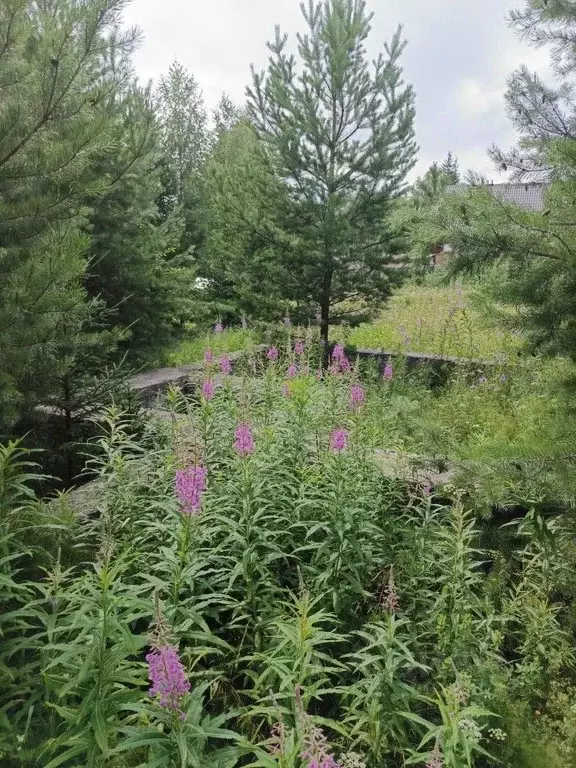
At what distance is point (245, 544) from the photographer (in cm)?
251

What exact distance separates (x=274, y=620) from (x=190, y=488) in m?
0.65

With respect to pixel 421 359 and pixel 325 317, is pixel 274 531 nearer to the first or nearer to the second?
pixel 421 359

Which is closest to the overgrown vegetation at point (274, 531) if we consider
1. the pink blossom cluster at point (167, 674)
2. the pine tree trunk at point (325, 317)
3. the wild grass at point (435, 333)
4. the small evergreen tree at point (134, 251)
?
the pink blossom cluster at point (167, 674)

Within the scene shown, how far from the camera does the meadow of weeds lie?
1.81 metres

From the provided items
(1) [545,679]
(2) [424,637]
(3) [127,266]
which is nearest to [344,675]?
(2) [424,637]

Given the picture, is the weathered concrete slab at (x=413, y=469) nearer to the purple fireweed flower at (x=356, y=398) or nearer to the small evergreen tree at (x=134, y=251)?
the purple fireweed flower at (x=356, y=398)

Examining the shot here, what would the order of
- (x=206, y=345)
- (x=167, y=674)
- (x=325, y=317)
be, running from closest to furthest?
(x=167, y=674)
(x=206, y=345)
(x=325, y=317)

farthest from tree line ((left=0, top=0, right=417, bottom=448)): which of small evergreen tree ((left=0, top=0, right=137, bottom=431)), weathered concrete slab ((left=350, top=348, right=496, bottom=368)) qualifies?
weathered concrete slab ((left=350, top=348, right=496, bottom=368))

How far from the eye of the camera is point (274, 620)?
2.27 metres

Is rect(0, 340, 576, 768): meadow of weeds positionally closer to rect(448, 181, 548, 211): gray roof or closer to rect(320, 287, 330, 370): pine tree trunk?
rect(448, 181, 548, 211): gray roof

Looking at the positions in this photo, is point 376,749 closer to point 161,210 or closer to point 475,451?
point 475,451

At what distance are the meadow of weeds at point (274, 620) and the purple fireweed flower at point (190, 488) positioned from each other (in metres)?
0.01

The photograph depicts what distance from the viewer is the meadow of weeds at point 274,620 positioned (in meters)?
1.81

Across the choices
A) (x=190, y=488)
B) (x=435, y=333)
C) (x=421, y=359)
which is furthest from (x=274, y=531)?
(x=435, y=333)
